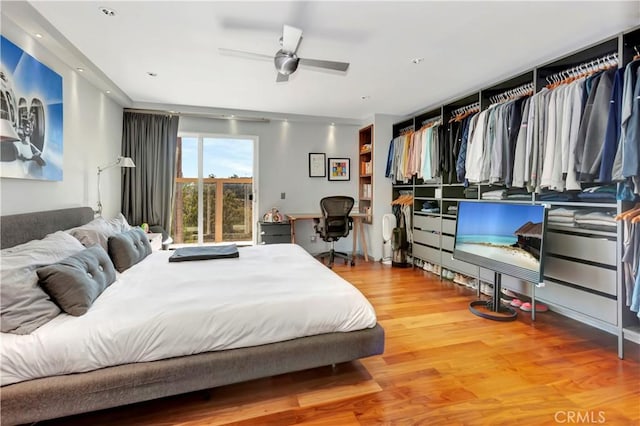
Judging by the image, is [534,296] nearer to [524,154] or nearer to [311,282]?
[524,154]

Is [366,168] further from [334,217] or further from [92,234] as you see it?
[92,234]

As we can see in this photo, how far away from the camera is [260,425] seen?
150cm

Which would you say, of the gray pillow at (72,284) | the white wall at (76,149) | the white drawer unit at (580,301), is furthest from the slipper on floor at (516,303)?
the white wall at (76,149)

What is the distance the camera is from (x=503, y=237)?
2.75 metres

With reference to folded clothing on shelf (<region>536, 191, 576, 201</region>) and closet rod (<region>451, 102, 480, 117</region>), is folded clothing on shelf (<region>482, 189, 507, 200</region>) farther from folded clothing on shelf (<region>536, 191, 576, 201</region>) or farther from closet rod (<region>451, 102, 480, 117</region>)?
closet rod (<region>451, 102, 480, 117</region>)

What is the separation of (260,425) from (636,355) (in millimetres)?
2648

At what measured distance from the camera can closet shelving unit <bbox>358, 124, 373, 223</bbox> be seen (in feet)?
17.6

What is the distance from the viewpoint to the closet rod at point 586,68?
2.42 metres

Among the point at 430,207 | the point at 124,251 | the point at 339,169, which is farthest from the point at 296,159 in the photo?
the point at 124,251

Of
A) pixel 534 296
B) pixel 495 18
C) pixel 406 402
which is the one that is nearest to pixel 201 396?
pixel 406 402

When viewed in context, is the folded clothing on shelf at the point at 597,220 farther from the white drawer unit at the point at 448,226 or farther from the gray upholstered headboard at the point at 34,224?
the gray upholstered headboard at the point at 34,224

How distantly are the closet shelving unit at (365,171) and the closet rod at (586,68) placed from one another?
2.75 meters

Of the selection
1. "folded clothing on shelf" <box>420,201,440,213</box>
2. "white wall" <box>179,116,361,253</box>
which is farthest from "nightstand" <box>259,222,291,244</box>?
"folded clothing on shelf" <box>420,201,440,213</box>

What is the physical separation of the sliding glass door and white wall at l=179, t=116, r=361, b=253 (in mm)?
196
